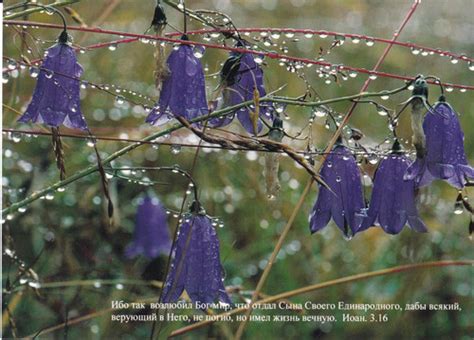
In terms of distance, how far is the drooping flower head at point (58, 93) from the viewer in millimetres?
1204

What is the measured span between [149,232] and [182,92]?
88cm

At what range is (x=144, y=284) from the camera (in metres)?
1.73

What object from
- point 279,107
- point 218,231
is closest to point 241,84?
point 279,107

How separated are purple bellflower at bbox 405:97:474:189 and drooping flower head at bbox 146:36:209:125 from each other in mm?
359

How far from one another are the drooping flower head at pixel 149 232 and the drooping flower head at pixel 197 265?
0.77m

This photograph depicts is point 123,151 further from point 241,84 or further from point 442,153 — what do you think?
point 442,153

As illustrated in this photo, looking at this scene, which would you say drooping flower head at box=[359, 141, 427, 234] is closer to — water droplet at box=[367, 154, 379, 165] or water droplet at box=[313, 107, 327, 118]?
water droplet at box=[367, 154, 379, 165]

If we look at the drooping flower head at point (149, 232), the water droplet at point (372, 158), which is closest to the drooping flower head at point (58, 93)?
the water droplet at point (372, 158)

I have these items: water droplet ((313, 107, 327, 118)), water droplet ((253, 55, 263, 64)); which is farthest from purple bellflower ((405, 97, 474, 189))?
water droplet ((253, 55, 263, 64))

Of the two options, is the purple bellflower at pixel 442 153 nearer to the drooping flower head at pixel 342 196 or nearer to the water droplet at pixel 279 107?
the drooping flower head at pixel 342 196

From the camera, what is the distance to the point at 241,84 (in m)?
1.31

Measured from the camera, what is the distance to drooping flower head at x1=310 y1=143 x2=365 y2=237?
126 cm

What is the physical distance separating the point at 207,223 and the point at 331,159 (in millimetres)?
238

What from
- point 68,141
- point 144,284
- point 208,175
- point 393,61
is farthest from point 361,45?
point 144,284
